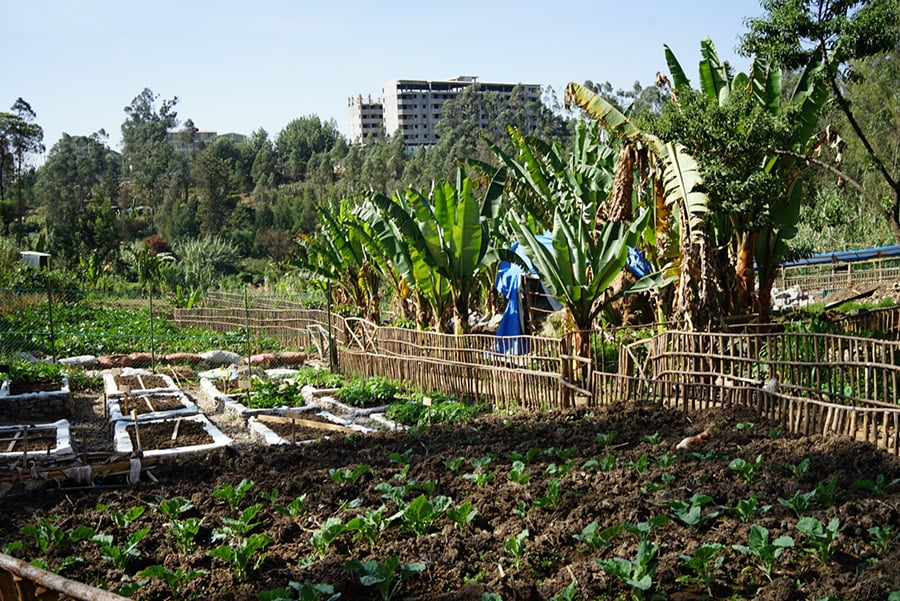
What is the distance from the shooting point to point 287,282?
1222 inches

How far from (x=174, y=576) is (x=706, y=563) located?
304 cm

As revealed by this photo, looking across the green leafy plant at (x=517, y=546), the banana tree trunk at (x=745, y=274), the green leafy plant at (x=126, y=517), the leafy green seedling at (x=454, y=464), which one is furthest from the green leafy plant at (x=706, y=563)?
the banana tree trunk at (x=745, y=274)

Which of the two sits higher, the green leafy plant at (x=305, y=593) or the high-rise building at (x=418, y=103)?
the high-rise building at (x=418, y=103)

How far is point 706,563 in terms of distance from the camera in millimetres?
4480

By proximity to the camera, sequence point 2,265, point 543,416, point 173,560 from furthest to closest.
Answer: point 2,265 → point 543,416 → point 173,560

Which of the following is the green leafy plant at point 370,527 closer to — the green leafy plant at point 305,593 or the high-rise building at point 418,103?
the green leafy plant at point 305,593

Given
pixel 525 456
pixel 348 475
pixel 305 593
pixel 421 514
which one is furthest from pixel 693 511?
pixel 348 475

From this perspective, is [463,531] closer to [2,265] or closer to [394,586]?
[394,586]

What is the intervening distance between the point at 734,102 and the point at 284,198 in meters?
47.3

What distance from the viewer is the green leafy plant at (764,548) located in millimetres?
4477

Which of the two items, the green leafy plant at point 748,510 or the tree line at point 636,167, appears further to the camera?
the tree line at point 636,167

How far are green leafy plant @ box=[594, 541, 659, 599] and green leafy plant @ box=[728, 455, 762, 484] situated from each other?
2.06 m

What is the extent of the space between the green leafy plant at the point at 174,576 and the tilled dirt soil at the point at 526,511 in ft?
0.14

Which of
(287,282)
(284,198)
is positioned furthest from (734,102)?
(284,198)
